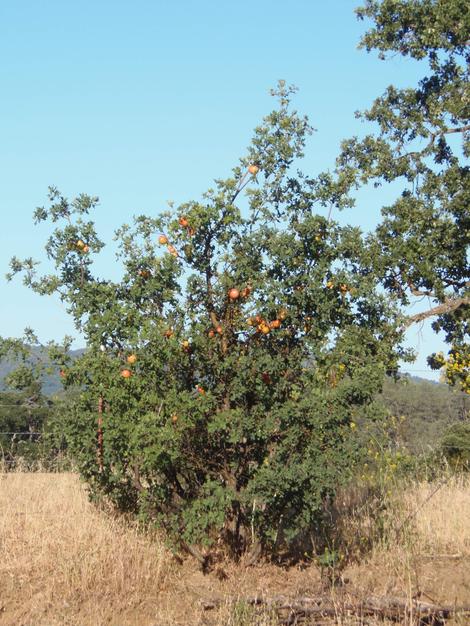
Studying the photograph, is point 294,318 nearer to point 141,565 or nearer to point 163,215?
point 163,215

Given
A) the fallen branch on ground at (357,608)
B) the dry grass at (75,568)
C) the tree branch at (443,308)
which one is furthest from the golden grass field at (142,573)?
the tree branch at (443,308)

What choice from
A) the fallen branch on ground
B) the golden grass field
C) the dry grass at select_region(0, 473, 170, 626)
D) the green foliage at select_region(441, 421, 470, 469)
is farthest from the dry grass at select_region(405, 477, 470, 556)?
the green foliage at select_region(441, 421, 470, 469)

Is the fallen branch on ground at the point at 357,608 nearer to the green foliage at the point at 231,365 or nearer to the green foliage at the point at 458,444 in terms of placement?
the green foliage at the point at 231,365

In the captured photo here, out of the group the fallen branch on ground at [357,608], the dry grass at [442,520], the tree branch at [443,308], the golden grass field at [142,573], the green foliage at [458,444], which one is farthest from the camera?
the green foliage at [458,444]

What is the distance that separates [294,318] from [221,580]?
225 centimetres

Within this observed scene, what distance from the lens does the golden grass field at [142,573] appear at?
5988 millimetres

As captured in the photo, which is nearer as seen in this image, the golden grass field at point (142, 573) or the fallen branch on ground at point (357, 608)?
the fallen branch on ground at point (357, 608)

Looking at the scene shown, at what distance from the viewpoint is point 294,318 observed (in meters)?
6.88

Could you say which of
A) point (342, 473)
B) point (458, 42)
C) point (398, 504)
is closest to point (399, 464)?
point (398, 504)

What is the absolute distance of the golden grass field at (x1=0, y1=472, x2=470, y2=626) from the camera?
236 inches

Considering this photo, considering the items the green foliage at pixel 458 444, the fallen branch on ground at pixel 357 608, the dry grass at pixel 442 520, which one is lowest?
the fallen branch on ground at pixel 357 608

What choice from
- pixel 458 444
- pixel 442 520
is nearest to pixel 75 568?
pixel 442 520

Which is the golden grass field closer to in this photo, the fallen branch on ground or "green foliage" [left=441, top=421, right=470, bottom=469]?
the fallen branch on ground

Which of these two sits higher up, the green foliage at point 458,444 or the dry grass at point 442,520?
the green foliage at point 458,444
